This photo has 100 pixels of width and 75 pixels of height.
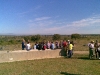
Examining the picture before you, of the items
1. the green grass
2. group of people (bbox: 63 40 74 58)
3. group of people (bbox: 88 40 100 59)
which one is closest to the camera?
the green grass

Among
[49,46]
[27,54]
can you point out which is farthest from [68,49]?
[27,54]

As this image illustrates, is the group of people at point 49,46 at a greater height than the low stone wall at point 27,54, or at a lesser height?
greater

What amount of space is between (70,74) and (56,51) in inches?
283

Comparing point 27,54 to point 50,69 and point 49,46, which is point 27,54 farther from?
point 50,69

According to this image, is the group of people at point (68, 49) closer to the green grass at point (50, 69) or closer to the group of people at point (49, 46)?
the group of people at point (49, 46)

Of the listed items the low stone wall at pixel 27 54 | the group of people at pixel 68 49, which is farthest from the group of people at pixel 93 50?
the low stone wall at pixel 27 54

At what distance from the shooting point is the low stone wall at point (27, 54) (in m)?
14.1

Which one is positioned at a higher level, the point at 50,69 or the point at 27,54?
the point at 27,54

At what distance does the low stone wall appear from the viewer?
14.1 metres

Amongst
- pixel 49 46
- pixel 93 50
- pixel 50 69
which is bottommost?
pixel 50 69

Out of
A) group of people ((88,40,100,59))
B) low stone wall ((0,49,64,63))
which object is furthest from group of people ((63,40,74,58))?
group of people ((88,40,100,59))

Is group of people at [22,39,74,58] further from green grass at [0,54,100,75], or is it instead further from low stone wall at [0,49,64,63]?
green grass at [0,54,100,75]

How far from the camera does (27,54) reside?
15109 mm

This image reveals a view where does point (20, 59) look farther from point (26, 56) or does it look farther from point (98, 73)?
point (98, 73)
